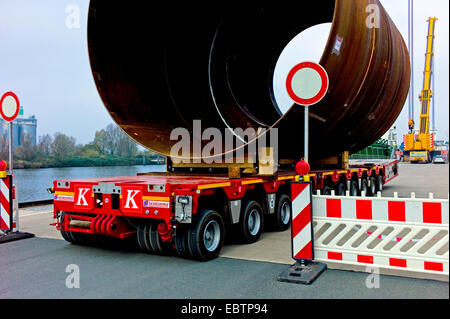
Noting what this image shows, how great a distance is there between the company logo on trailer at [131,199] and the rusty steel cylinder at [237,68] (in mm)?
2304

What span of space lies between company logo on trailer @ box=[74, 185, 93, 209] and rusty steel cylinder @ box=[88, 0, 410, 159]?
6.87 ft

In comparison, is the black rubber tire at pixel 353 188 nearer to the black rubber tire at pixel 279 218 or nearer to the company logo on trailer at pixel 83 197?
the black rubber tire at pixel 279 218

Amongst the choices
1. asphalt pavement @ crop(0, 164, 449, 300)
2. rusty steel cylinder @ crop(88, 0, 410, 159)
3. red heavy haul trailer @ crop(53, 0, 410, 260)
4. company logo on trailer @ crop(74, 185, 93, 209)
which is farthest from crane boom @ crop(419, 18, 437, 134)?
company logo on trailer @ crop(74, 185, 93, 209)

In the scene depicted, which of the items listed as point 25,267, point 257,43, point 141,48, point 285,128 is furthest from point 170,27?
point 25,267

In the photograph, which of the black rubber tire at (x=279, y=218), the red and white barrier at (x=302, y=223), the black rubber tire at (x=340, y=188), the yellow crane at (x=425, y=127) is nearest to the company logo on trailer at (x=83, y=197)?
the red and white barrier at (x=302, y=223)

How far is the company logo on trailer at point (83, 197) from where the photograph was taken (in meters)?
5.34

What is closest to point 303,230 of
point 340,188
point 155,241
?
point 155,241

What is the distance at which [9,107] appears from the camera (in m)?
6.93

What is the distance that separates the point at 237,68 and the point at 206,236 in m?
6.07

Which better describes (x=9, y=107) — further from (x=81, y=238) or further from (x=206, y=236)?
(x=206, y=236)

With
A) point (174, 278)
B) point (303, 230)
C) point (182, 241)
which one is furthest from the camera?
point (182, 241)

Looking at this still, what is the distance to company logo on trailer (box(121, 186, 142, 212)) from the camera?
497cm

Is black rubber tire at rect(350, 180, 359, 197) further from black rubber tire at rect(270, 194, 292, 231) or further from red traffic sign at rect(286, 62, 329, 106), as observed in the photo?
red traffic sign at rect(286, 62, 329, 106)
